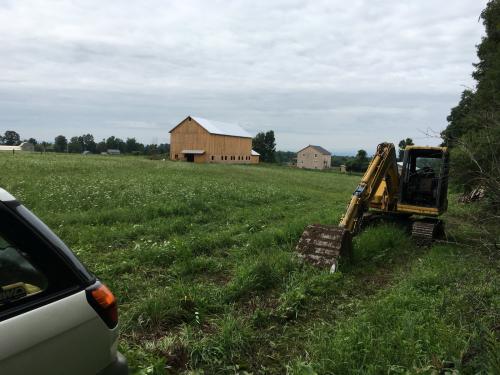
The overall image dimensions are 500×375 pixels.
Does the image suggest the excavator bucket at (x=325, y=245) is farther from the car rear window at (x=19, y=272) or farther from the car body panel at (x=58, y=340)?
the car rear window at (x=19, y=272)

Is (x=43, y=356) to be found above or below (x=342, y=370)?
above

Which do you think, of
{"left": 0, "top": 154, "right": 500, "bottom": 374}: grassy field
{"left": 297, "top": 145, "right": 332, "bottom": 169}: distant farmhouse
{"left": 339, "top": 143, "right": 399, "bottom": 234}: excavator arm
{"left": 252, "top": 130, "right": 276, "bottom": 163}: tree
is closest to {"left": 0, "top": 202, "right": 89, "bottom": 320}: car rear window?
{"left": 0, "top": 154, "right": 500, "bottom": 374}: grassy field

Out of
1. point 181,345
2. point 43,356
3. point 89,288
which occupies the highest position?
point 89,288

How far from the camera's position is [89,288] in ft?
8.13

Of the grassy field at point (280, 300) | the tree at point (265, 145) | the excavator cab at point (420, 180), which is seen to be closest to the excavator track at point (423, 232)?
the grassy field at point (280, 300)

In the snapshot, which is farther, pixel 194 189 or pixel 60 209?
pixel 194 189

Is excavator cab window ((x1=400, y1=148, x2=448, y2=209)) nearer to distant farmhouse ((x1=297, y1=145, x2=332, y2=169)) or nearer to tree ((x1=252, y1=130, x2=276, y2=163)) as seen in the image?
tree ((x1=252, y1=130, x2=276, y2=163))

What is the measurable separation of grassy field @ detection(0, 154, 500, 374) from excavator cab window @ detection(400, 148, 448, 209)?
1251 mm

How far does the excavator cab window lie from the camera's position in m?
11.0

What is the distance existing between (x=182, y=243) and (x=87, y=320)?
5801mm

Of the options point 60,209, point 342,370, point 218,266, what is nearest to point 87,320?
point 342,370

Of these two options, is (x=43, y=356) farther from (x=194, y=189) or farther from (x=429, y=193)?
(x=194, y=189)

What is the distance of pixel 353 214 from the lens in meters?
8.32

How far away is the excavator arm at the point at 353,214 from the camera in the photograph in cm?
723
